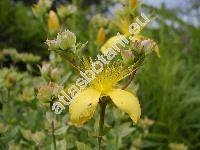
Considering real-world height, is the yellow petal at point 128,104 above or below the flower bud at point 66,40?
below

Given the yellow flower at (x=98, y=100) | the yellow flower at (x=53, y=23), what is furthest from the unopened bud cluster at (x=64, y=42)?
the yellow flower at (x=53, y=23)

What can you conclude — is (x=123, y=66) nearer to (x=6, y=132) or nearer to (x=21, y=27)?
(x=6, y=132)

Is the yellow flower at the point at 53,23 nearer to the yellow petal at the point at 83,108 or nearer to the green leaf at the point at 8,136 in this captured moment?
the green leaf at the point at 8,136

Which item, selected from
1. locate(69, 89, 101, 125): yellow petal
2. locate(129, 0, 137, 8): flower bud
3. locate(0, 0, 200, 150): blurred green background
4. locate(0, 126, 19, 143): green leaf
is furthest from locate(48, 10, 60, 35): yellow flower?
locate(69, 89, 101, 125): yellow petal

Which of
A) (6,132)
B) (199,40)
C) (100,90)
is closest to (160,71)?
(199,40)

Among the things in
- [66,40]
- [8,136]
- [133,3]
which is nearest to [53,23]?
[133,3]

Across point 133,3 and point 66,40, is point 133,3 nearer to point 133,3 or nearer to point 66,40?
point 133,3

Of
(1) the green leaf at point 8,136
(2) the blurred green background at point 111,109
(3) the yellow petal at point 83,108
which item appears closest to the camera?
(3) the yellow petal at point 83,108

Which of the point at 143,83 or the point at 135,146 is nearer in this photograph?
the point at 135,146
